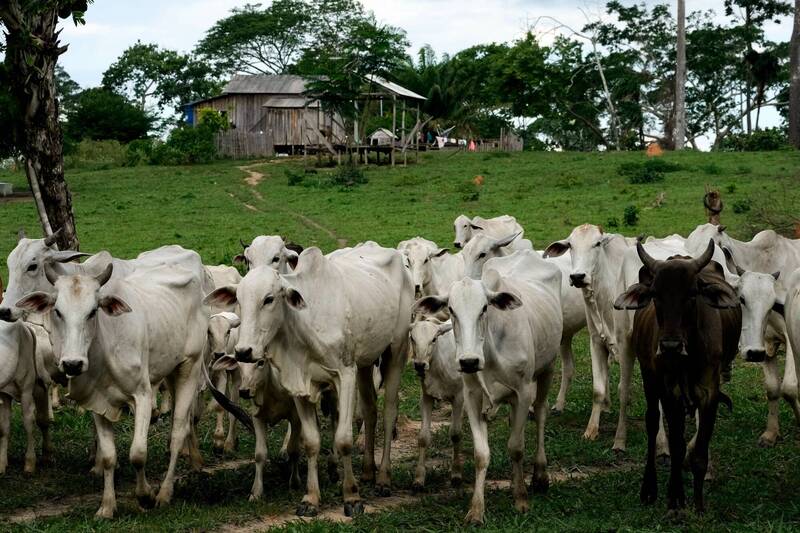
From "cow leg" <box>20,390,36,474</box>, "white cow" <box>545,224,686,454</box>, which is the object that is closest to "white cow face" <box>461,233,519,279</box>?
"white cow" <box>545,224,686,454</box>

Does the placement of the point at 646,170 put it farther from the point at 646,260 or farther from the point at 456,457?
the point at 646,260

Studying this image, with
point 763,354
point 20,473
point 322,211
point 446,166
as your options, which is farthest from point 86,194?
point 763,354

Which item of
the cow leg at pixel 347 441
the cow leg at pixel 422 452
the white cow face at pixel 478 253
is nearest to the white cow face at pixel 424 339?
the cow leg at pixel 422 452

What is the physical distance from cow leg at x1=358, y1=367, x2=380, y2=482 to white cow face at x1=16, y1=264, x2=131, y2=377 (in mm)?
2258

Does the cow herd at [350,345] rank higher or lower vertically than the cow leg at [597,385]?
higher

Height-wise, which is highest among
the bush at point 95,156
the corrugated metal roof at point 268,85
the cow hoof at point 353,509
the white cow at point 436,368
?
the corrugated metal roof at point 268,85

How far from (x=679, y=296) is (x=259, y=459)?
3306 mm

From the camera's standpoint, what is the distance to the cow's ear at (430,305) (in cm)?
780

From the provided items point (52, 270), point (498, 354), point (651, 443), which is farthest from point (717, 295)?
point (52, 270)

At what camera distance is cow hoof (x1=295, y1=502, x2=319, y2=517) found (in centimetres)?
762

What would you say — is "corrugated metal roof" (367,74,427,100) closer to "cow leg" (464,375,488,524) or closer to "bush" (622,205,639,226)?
"bush" (622,205,639,226)

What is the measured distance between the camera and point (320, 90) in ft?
125

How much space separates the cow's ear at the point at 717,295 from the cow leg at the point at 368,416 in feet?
9.48

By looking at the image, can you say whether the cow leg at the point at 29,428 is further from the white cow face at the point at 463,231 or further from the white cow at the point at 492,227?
the white cow face at the point at 463,231
